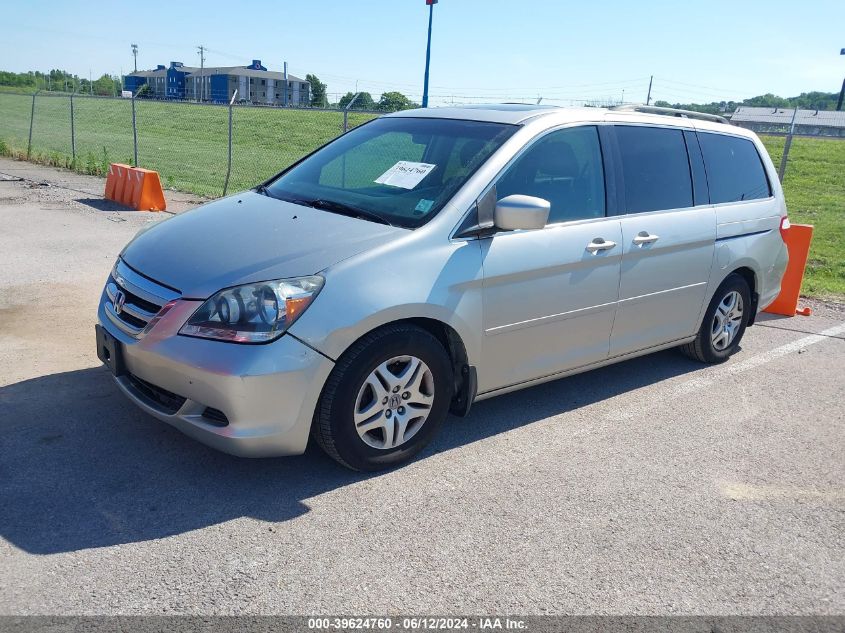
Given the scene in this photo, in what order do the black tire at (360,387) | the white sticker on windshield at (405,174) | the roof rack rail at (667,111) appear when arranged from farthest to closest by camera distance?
the roof rack rail at (667,111) < the white sticker on windshield at (405,174) < the black tire at (360,387)

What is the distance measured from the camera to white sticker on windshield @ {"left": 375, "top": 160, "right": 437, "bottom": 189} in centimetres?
437

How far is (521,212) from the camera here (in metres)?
3.98

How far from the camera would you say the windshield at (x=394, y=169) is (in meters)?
4.19

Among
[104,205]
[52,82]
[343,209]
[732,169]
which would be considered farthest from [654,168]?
[52,82]

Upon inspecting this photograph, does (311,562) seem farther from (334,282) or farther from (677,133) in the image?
(677,133)

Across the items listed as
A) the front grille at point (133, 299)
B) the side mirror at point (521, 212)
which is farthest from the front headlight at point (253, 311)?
the side mirror at point (521, 212)

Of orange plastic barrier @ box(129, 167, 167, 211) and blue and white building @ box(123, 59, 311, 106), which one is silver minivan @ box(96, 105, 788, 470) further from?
blue and white building @ box(123, 59, 311, 106)

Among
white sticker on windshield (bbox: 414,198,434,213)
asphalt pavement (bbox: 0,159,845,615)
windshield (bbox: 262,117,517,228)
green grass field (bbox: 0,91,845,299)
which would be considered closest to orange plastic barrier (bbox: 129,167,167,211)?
green grass field (bbox: 0,91,845,299)

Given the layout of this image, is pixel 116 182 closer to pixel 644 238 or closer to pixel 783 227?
pixel 644 238

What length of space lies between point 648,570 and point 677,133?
3348mm

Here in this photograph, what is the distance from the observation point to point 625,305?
4.86 m

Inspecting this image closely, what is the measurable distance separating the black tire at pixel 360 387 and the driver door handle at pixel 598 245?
3.95ft

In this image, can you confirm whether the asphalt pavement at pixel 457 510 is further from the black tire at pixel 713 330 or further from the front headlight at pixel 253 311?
the front headlight at pixel 253 311

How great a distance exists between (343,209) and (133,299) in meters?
1.21
